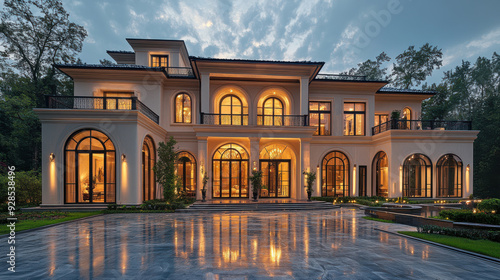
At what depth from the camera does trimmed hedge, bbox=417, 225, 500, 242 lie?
783 centimetres

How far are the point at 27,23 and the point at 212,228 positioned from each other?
28.9 m

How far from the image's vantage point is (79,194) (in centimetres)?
1499

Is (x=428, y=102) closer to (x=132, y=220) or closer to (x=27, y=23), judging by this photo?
(x=132, y=220)

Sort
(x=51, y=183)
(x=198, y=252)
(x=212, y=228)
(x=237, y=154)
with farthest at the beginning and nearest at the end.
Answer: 1. (x=237, y=154)
2. (x=51, y=183)
3. (x=212, y=228)
4. (x=198, y=252)

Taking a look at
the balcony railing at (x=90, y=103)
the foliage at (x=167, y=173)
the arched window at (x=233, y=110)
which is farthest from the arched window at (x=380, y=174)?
the balcony railing at (x=90, y=103)

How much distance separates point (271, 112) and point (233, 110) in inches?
128

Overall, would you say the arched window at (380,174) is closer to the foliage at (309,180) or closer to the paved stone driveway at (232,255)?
the foliage at (309,180)

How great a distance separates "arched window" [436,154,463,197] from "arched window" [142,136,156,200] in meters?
22.0

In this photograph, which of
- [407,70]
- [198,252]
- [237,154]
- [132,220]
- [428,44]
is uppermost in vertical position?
[428,44]

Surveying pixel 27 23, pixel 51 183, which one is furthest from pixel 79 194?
pixel 27 23

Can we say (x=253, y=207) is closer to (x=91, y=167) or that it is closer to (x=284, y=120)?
(x=284, y=120)

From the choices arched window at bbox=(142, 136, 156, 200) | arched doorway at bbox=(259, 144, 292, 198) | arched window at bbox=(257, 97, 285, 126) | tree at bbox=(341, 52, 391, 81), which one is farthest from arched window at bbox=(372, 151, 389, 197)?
tree at bbox=(341, 52, 391, 81)

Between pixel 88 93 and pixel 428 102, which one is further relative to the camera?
pixel 428 102

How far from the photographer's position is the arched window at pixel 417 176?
1958 centimetres
